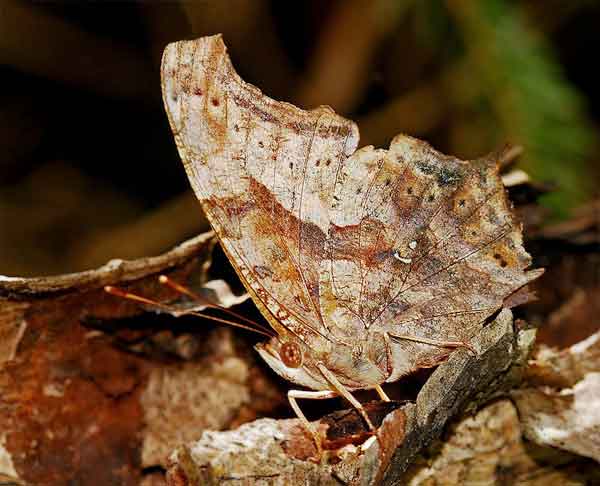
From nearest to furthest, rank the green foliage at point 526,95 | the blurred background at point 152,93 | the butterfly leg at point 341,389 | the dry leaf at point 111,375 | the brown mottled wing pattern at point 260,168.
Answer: the butterfly leg at point 341,389
the brown mottled wing pattern at point 260,168
the dry leaf at point 111,375
the green foliage at point 526,95
the blurred background at point 152,93

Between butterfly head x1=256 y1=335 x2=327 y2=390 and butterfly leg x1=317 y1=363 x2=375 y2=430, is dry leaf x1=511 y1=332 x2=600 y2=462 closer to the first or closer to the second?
butterfly leg x1=317 y1=363 x2=375 y2=430

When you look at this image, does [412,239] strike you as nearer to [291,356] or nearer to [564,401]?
[291,356]

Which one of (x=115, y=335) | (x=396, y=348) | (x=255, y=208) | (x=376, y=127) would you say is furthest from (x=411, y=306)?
(x=376, y=127)

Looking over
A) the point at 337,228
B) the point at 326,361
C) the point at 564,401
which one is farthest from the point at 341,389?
the point at 564,401

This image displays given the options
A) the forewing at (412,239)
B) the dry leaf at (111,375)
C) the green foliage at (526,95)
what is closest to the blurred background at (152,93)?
the green foliage at (526,95)

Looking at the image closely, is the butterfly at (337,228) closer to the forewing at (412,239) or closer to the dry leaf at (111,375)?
the forewing at (412,239)

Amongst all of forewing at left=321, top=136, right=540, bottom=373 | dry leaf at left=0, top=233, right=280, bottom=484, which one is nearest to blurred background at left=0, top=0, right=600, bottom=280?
forewing at left=321, top=136, right=540, bottom=373
